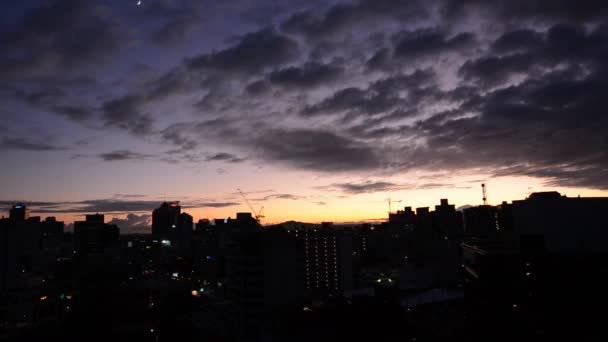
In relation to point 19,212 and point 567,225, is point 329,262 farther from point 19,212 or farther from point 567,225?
point 19,212

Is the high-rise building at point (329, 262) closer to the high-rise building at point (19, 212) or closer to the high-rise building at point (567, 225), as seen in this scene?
the high-rise building at point (567, 225)

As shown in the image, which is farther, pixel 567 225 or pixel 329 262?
pixel 329 262

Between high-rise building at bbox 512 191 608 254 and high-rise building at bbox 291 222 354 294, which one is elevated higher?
high-rise building at bbox 512 191 608 254

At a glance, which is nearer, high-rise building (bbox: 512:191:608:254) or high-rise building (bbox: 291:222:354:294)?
high-rise building (bbox: 512:191:608:254)

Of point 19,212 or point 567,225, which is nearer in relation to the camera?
point 567,225

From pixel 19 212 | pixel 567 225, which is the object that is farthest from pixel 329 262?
pixel 19 212

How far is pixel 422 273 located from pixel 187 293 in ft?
197

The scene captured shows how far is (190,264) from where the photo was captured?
158m

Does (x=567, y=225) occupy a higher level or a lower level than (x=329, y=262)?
higher

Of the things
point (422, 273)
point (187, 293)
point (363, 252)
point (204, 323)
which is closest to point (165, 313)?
point (204, 323)

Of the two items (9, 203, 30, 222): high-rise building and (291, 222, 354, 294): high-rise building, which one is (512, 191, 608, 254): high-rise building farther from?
(9, 203, 30, 222): high-rise building

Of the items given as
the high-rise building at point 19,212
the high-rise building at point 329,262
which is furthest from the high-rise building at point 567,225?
the high-rise building at point 19,212

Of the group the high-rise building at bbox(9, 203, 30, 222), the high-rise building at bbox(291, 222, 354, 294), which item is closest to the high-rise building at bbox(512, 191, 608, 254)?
the high-rise building at bbox(291, 222, 354, 294)

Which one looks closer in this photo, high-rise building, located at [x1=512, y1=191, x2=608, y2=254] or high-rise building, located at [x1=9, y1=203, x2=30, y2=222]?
high-rise building, located at [x1=512, y1=191, x2=608, y2=254]
